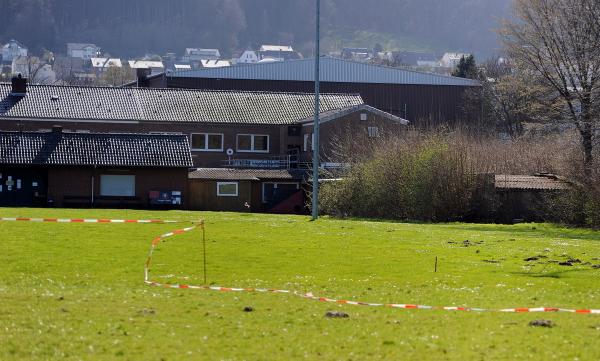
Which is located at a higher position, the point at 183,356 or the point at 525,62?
the point at 525,62

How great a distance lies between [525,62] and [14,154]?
29886 mm

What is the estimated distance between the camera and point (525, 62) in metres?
55.0

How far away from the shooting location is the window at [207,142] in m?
83.1

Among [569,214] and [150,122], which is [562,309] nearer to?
[569,214]

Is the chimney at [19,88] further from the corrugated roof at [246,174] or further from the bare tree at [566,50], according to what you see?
the bare tree at [566,50]

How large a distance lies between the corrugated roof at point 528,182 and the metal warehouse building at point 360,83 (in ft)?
150

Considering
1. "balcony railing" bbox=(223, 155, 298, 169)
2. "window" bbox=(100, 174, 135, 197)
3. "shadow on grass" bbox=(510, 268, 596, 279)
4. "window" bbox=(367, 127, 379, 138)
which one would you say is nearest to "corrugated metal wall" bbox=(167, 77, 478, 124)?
"balcony railing" bbox=(223, 155, 298, 169)

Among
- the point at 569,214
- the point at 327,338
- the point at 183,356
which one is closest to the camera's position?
the point at 183,356

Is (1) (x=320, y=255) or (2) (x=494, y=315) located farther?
(1) (x=320, y=255)

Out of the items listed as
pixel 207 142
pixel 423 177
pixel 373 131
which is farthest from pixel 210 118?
pixel 423 177

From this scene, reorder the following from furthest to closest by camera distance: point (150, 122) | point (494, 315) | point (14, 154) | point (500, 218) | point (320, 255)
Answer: point (150, 122), point (14, 154), point (500, 218), point (320, 255), point (494, 315)

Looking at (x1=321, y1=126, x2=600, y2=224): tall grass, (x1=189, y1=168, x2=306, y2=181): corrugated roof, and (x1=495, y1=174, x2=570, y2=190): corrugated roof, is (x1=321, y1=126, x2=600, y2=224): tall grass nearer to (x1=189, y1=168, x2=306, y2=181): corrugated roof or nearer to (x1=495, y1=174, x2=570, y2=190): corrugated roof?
(x1=495, y1=174, x2=570, y2=190): corrugated roof

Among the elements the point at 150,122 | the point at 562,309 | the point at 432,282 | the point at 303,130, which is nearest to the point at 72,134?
the point at 150,122

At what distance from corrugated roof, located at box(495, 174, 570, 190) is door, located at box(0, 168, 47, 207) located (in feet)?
88.7
